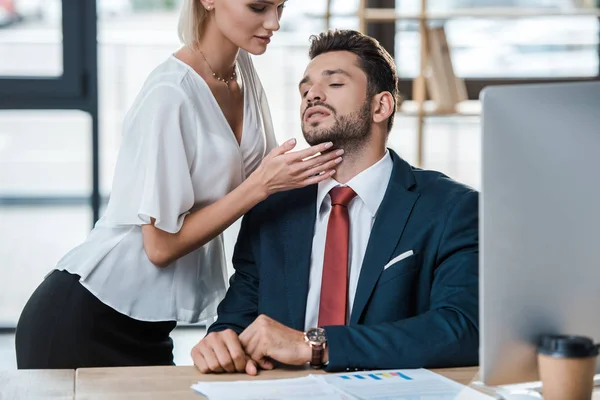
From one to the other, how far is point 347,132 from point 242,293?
46cm

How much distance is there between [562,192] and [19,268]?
14.3 ft

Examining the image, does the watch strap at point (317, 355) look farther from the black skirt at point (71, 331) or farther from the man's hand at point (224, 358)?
the black skirt at point (71, 331)

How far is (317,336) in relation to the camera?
5.62ft

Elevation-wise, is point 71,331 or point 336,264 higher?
point 336,264

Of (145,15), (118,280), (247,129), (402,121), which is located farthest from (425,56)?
(118,280)

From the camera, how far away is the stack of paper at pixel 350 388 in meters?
1.51

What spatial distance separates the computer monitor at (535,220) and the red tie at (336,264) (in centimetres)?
67

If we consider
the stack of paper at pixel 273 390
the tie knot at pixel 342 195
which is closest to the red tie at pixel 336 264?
the tie knot at pixel 342 195

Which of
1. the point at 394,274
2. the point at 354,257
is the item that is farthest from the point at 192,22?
the point at 394,274

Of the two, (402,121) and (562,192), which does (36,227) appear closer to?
(402,121)

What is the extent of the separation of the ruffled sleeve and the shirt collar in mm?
325

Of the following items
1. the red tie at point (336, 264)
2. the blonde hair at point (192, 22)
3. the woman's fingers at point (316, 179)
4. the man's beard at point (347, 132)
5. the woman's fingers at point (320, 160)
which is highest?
the blonde hair at point (192, 22)

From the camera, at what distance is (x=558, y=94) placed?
4.37ft

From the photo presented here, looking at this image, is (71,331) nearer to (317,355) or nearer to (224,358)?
(224,358)
